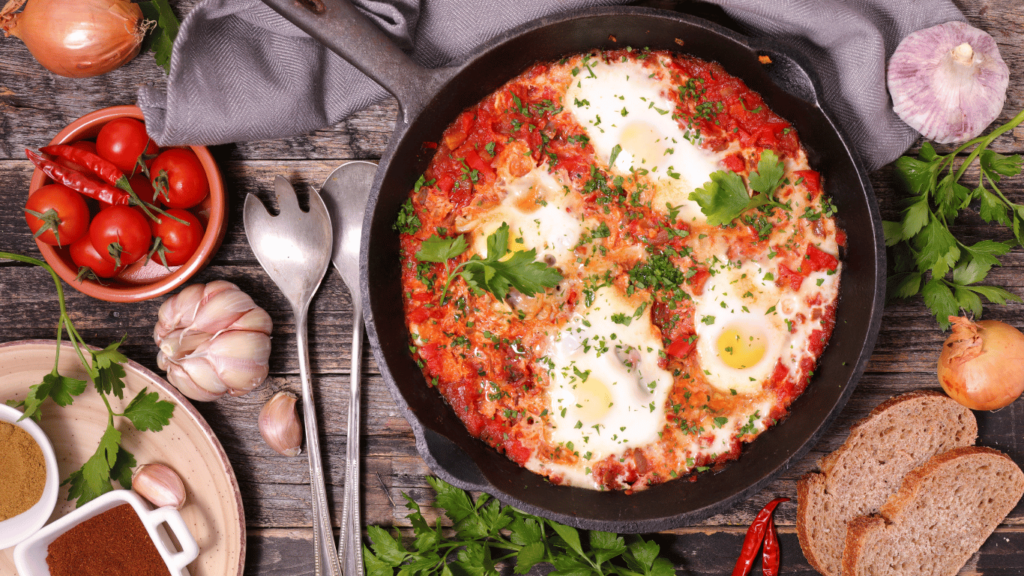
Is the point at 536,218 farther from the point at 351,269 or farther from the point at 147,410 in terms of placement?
the point at 147,410

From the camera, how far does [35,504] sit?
129 inches

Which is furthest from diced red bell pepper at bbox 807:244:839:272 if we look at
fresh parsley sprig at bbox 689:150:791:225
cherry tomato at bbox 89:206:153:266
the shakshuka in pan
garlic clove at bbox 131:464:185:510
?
garlic clove at bbox 131:464:185:510

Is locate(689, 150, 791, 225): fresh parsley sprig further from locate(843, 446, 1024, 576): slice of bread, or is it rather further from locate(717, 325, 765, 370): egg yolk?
locate(843, 446, 1024, 576): slice of bread

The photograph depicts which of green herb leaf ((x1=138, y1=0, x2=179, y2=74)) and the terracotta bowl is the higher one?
green herb leaf ((x1=138, y1=0, x2=179, y2=74))

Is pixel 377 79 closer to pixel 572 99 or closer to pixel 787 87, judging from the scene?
pixel 572 99

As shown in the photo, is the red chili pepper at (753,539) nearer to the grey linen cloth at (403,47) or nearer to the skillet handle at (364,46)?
the grey linen cloth at (403,47)

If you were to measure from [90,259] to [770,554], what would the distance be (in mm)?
4217

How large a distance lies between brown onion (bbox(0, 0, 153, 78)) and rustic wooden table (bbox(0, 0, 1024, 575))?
201 mm

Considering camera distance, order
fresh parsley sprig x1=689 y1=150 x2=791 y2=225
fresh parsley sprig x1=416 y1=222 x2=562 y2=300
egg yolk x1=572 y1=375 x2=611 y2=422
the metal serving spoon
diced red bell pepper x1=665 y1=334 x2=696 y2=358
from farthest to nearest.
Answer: the metal serving spoon → diced red bell pepper x1=665 y1=334 x2=696 y2=358 → egg yolk x1=572 y1=375 x2=611 y2=422 → fresh parsley sprig x1=689 y1=150 x2=791 y2=225 → fresh parsley sprig x1=416 y1=222 x2=562 y2=300

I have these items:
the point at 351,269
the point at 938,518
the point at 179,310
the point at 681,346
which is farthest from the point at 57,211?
the point at 938,518

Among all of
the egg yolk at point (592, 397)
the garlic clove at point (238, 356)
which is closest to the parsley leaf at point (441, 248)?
the egg yolk at point (592, 397)

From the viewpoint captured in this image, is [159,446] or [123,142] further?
[159,446]

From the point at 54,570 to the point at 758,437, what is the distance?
396cm

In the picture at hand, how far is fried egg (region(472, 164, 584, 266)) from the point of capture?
3018 millimetres
